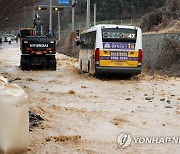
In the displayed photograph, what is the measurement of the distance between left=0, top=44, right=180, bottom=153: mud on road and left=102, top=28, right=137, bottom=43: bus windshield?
7.06 feet

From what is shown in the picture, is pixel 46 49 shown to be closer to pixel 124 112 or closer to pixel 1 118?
pixel 124 112

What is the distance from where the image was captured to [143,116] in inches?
482

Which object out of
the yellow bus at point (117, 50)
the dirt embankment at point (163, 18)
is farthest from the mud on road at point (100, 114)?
the dirt embankment at point (163, 18)

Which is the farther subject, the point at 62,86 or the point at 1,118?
the point at 62,86

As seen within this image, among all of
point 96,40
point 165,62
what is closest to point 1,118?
point 96,40

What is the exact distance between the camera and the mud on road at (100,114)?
876 cm

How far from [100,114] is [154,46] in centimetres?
2128

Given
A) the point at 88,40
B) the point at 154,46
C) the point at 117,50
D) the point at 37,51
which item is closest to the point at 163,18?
the point at 154,46

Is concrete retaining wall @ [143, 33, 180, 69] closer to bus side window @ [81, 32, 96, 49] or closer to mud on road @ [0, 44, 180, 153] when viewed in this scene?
bus side window @ [81, 32, 96, 49]

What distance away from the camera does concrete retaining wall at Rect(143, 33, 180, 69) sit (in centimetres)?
3037

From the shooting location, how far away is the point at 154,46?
33031 millimetres

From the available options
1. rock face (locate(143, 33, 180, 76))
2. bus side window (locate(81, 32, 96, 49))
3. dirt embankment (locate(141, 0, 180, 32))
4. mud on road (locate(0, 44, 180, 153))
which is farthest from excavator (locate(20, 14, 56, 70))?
dirt embankment (locate(141, 0, 180, 32))

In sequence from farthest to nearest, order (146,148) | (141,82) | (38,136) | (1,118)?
(141,82) → (38,136) → (146,148) → (1,118)

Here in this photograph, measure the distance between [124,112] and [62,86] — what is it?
737 cm
